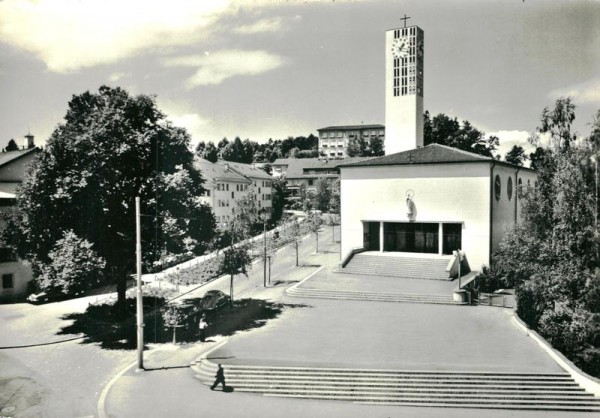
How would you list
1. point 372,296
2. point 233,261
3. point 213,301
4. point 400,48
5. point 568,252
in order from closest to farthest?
1. point 568,252
2. point 213,301
3. point 372,296
4. point 233,261
5. point 400,48

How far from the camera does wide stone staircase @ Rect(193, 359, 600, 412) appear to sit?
1537 centimetres

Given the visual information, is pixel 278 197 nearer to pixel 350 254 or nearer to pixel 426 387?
pixel 350 254

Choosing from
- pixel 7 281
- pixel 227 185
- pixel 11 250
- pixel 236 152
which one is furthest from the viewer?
pixel 236 152

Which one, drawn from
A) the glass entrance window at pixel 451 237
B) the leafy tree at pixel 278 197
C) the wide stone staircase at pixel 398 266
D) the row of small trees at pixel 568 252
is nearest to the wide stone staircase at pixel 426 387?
the row of small trees at pixel 568 252

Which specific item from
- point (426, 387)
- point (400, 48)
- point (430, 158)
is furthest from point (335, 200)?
point (426, 387)

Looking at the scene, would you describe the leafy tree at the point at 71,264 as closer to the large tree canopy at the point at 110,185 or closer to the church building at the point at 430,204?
the large tree canopy at the point at 110,185

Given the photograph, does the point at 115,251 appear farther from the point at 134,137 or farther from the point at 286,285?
the point at 286,285

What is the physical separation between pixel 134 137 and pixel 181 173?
2920mm

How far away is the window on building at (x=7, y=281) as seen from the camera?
103 feet

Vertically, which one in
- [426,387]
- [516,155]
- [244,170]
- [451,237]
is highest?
[516,155]

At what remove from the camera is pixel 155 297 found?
3052 cm

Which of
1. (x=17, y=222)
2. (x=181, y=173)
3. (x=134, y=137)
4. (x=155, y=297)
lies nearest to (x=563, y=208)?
(x=181, y=173)

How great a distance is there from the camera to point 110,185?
22906 millimetres

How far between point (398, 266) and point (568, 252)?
15.9 m
